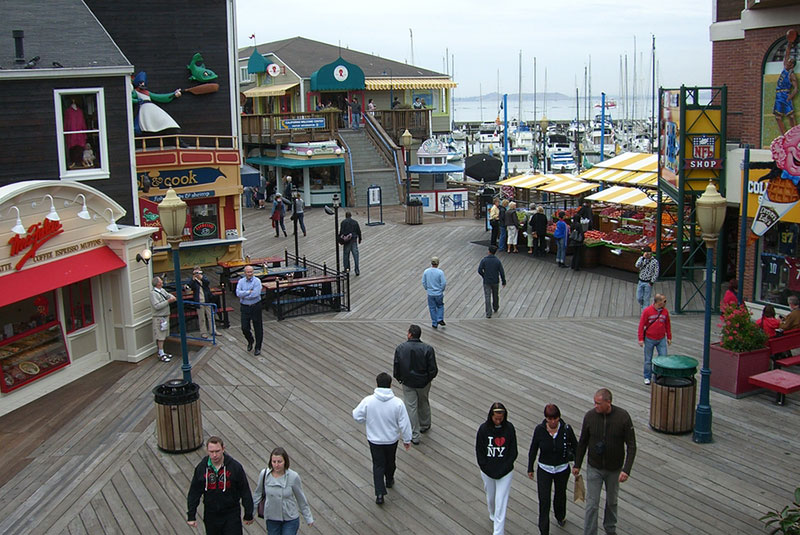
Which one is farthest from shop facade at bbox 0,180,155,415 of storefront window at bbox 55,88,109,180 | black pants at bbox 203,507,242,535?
black pants at bbox 203,507,242,535

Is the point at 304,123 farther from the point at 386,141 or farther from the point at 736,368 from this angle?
the point at 736,368

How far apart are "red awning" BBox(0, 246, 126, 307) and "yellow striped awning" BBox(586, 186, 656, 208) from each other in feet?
46.4

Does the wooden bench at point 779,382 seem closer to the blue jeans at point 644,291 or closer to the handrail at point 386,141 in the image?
the blue jeans at point 644,291

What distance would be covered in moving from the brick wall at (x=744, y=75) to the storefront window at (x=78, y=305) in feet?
42.0

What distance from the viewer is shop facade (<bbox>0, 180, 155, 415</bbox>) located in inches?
479

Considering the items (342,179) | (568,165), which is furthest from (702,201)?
(568,165)

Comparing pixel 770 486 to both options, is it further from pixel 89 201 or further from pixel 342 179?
pixel 342 179

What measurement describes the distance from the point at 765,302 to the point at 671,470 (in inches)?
291

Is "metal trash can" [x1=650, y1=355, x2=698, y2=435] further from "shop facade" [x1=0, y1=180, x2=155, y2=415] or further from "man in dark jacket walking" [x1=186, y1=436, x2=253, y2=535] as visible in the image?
"shop facade" [x1=0, y1=180, x2=155, y2=415]

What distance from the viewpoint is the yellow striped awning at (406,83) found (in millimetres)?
39844

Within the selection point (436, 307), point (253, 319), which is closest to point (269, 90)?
point (436, 307)

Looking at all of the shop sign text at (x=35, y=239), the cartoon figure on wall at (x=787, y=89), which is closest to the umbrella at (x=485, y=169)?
the cartoon figure on wall at (x=787, y=89)

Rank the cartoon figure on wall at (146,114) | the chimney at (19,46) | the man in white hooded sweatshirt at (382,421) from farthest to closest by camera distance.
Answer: the cartoon figure on wall at (146,114) → the chimney at (19,46) → the man in white hooded sweatshirt at (382,421)

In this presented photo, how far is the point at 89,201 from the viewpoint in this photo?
13.9m
